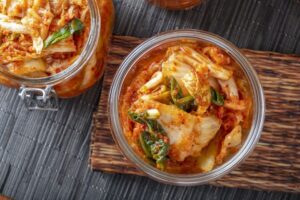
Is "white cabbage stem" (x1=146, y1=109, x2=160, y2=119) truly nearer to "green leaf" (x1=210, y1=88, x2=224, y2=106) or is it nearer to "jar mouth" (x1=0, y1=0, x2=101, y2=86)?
"green leaf" (x1=210, y1=88, x2=224, y2=106)

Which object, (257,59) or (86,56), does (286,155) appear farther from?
(86,56)

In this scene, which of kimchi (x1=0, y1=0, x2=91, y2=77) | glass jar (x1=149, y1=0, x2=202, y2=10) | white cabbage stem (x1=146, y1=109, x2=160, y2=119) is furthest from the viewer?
glass jar (x1=149, y1=0, x2=202, y2=10)

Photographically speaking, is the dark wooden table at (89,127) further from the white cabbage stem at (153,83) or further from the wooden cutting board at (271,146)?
the white cabbage stem at (153,83)

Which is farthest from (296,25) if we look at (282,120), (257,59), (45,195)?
(45,195)

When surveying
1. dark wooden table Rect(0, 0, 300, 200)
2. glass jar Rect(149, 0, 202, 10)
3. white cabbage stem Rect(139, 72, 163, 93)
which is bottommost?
dark wooden table Rect(0, 0, 300, 200)

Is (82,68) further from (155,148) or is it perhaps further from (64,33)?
(155,148)

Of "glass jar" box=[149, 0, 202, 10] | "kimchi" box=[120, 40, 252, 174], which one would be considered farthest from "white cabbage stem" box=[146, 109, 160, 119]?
"glass jar" box=[149, 0, 202, 10]
